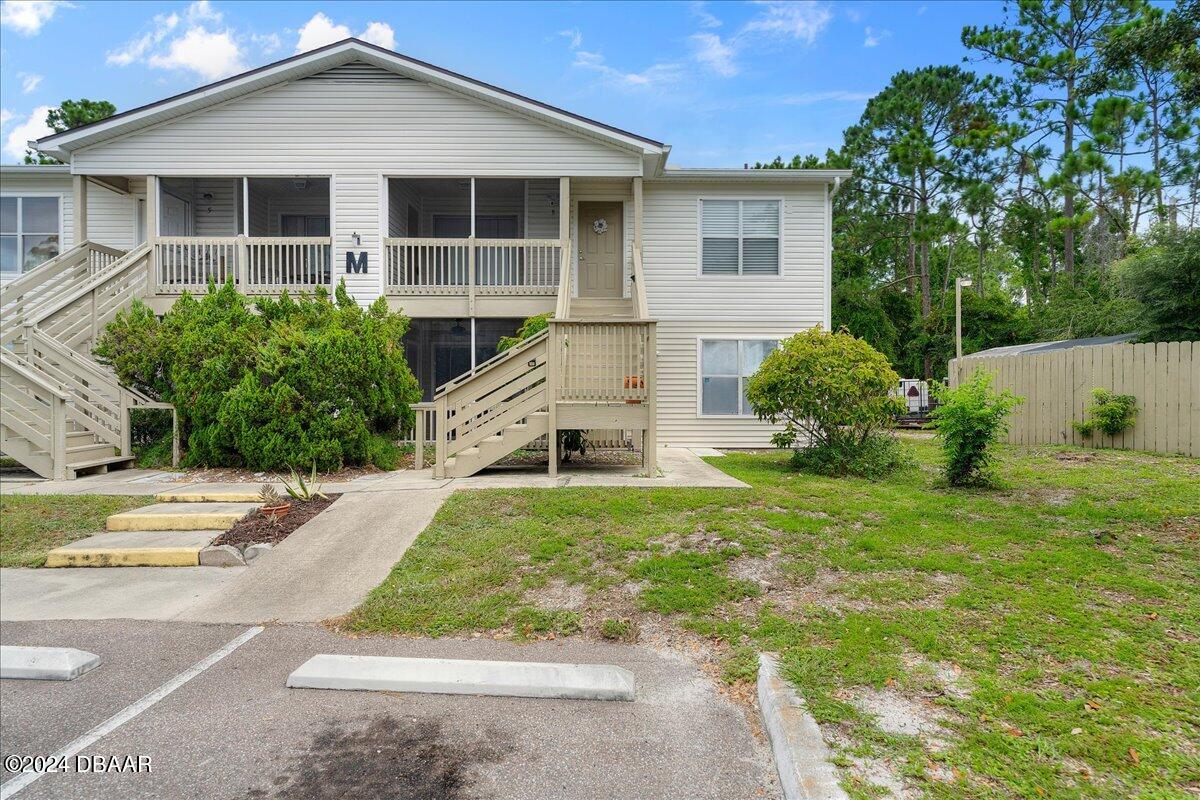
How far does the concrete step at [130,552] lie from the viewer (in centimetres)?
564

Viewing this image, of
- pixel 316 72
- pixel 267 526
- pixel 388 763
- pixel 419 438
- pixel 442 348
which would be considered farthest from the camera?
pixel 442 348

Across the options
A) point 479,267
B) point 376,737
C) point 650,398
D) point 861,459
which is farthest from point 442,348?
point 376,737

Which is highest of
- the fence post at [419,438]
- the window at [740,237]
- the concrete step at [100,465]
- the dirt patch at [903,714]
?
the window at [740,237]

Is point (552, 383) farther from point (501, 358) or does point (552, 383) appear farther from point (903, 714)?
point (903, 714)

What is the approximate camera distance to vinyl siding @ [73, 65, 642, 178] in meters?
12.6

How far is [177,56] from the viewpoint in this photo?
13.6m

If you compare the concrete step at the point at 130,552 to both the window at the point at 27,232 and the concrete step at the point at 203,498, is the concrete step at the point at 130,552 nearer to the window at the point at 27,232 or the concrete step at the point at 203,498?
the concrete step at the point at 203,498

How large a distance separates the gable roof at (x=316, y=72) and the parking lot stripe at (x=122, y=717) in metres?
10.6

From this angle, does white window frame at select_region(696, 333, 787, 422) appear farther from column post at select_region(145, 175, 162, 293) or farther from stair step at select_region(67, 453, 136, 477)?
column post at select_region(145, 175, 162, 293)

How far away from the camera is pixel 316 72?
12570 millimetres

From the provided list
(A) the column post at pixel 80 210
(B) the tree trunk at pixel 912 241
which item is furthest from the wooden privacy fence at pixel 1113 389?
(B) the tree trunk at pixel 912 241

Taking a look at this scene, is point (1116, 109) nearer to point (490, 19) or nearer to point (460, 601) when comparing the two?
point (490, 19)

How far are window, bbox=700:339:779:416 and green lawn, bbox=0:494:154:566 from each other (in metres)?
9.82

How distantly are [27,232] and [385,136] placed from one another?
27.0 feet
